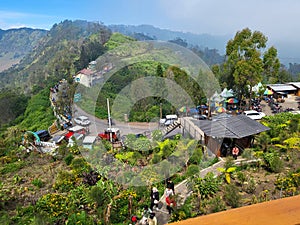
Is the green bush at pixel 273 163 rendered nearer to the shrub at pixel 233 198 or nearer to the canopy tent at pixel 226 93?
the shrub at pixel 233 198

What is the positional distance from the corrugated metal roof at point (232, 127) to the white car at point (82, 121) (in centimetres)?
869

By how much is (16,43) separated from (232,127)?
582 ft

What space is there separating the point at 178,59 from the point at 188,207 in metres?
10.2

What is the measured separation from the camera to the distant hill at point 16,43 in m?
144

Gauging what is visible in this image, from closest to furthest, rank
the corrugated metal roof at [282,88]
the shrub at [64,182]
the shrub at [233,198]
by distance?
the shrub at [233,198], the shrub at [64,182], the corrugated metal roof at [282,88]

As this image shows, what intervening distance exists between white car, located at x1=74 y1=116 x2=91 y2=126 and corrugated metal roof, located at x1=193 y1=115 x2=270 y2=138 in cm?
869

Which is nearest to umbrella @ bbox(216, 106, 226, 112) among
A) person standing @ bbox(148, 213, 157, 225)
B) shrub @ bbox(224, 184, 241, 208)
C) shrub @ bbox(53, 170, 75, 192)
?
shrub @ bbox(53, 170, 75, 192)

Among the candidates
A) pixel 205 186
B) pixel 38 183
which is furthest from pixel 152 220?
pixel 38 183

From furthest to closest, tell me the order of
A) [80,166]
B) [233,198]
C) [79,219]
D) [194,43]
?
[194,43], [80,166], [233,198], [79,219]

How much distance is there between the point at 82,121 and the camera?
17.8 metres

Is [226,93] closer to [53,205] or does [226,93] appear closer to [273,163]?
[273,163]

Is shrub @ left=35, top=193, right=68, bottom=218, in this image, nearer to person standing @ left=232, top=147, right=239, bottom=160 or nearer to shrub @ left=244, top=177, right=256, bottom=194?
shrub @ left=244, top=177, right=256, bottom=194

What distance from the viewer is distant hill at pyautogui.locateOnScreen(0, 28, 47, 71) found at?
144387 millimetres

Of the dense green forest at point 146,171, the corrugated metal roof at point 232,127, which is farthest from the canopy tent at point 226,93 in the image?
the corrugated metal roof at point 232,127
